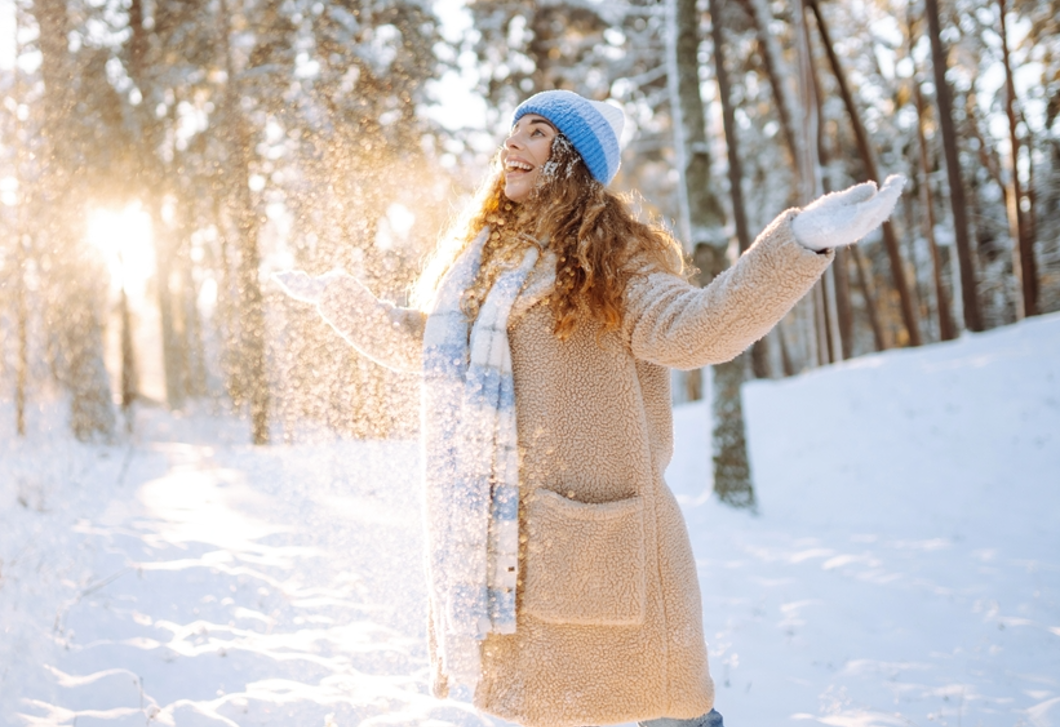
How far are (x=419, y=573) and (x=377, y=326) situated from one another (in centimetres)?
320

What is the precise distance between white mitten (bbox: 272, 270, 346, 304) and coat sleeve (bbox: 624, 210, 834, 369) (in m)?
0.88

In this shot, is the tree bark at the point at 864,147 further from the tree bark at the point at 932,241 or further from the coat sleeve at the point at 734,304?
the coat sleeve at the point at 734,304

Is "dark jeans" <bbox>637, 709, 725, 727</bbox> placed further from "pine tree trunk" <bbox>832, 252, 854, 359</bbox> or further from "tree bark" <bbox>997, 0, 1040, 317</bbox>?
"pine tree trunk" <bbox>832, 252, 854, 359</bbox>

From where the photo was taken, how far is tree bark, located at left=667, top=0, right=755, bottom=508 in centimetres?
726

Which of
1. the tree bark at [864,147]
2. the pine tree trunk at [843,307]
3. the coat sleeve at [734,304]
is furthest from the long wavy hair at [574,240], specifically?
the pine tree trunk at [843,307]

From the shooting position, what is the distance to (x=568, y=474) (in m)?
1.55

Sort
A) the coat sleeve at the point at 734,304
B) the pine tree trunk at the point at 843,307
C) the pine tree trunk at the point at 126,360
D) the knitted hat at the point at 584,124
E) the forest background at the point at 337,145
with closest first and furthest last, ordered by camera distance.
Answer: the coat sleeve at the point at 734,304, the knitted hat at the point at 584,124, the forest background at the point at 337,145, the pine tree trunk at the point at 126,360, the pine tree trunk at the point at 843,307

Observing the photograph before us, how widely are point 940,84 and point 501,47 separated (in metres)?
6.70

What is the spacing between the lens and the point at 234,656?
325 centimetres

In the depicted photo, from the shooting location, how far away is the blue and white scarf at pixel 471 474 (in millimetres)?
1508

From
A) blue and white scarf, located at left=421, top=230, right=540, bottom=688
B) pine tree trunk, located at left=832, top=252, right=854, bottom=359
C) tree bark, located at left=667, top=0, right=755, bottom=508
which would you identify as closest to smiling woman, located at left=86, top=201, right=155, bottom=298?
tree bark, located at left=667, top=0, right=755, bottom=508

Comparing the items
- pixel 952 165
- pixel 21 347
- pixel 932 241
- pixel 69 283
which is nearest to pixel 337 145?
pixel 69 283

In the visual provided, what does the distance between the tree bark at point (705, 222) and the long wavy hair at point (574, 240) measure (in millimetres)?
5721

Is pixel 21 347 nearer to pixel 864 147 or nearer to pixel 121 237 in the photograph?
pixel 121 237
